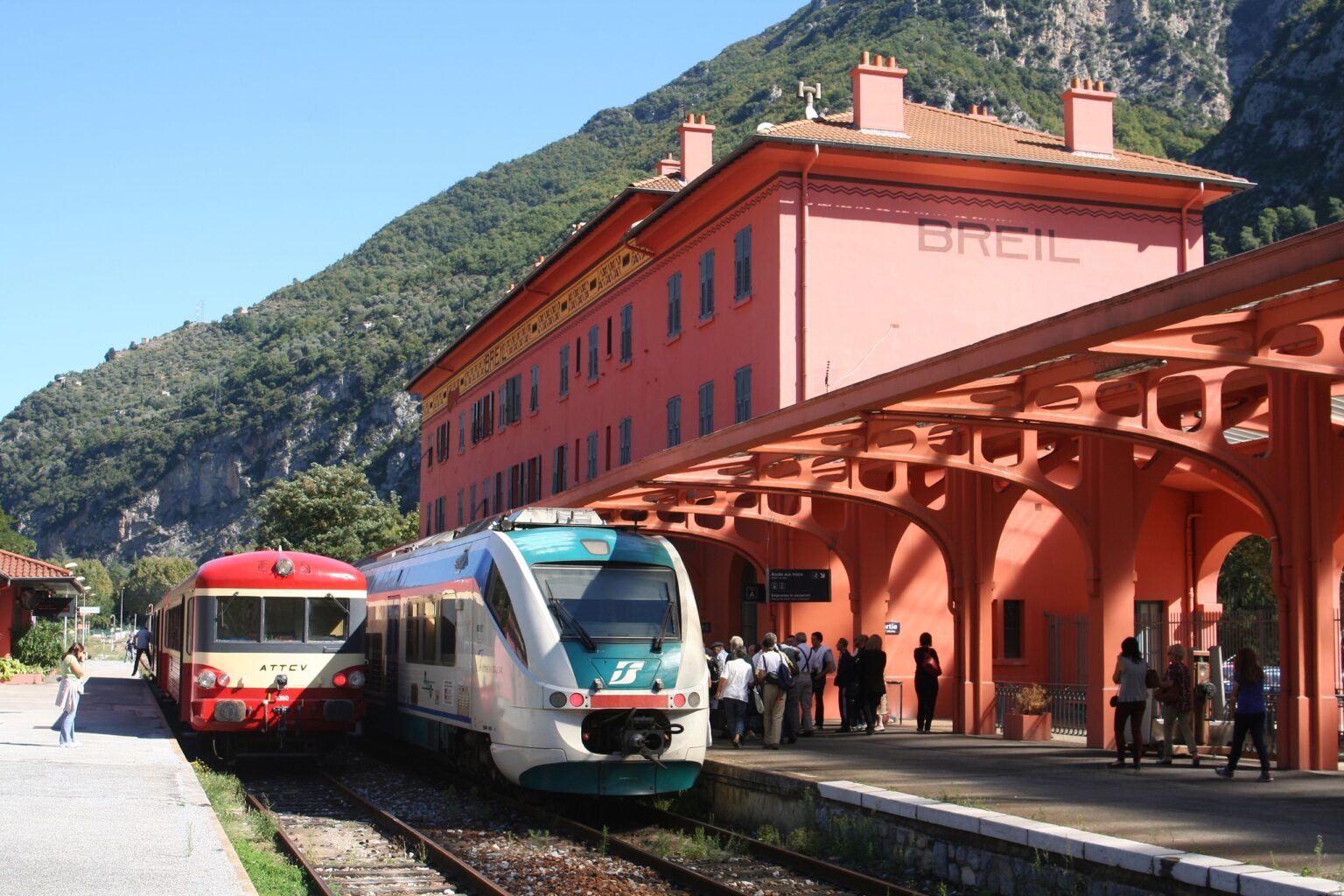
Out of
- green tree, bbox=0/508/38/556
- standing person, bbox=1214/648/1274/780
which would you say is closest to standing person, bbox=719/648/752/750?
standing person, bbox=1214/648/1274/780

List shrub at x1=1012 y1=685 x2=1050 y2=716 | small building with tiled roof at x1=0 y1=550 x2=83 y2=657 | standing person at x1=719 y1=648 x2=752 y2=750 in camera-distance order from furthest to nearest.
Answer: small building with tiled roof at x1=0 y1=550 x2=83 y2=657 < shrub at x1=1012 y1=685 x2=1050 y2=716 < standing person at x1=719 y1=648 x2=752 y2=750

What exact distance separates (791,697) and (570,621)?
220 inches

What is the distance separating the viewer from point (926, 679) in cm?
2125

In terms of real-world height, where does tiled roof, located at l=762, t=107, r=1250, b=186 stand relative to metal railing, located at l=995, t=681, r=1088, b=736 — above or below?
above

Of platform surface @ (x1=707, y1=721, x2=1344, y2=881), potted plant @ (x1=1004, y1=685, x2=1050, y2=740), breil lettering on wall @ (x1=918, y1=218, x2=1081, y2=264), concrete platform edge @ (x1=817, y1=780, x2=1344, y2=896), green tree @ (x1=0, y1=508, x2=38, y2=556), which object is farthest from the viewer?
green tree @ (x1=0, y1=508, x2=38, y2=556)

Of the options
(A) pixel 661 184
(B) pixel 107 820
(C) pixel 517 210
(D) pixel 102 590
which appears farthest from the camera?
(C) pixel 517 210

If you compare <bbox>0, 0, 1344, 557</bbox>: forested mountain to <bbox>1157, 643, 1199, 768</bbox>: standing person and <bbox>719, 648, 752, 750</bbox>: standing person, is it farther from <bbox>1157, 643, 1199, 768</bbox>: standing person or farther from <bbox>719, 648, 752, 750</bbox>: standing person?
<bbox>1157, 643, 1199, 768</bbox>: standing person

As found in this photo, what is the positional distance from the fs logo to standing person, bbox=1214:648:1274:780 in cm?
563

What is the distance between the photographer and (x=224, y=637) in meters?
20.0

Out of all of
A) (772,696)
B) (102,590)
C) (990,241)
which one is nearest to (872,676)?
(772,696)

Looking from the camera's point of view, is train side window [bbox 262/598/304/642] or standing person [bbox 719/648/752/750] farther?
train side window [bbox 262/598/304/642]

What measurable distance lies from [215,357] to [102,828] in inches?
7729

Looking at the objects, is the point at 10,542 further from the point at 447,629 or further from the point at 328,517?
the point at 447,629

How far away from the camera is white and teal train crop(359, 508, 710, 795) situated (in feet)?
48.9
